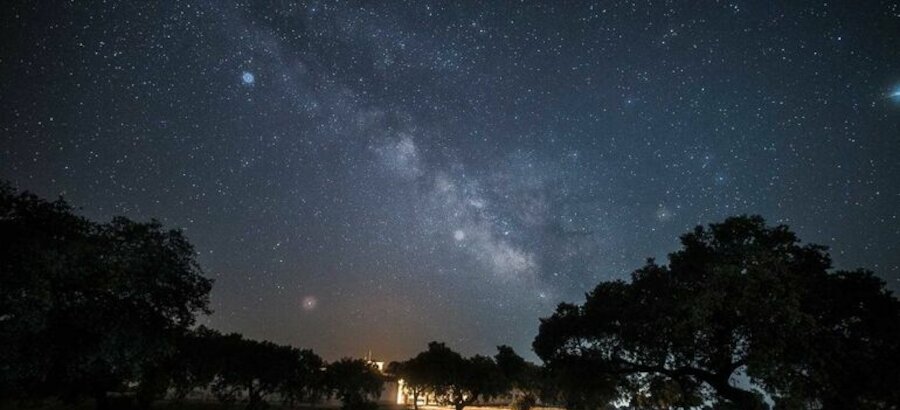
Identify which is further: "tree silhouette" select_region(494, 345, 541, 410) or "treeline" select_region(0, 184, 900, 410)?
"tree silhouette" select_region(494, 345, 541, 410)

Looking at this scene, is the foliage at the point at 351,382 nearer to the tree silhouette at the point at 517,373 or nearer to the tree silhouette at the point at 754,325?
the tree silhouette at the point at 517,373

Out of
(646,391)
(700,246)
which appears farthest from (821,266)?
(646,391)

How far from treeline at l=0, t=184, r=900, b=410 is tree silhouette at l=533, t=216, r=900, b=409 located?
6 centimetres

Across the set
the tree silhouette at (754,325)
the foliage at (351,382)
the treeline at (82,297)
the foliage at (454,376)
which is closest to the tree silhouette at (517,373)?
the foliage at (454,376)

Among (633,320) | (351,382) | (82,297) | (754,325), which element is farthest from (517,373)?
(82,297)

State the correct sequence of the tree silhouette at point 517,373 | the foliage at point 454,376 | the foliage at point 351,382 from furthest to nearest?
the tree silhouette at point 517,373 → the foliage at point 351,382 → the foliage at point 454,376

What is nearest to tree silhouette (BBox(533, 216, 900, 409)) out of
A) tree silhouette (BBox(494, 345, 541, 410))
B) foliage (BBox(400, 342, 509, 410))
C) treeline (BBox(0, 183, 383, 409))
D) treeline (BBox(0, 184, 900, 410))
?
treeline (BBox(0, 184, 900, 410))

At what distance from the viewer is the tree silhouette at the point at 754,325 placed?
60.5ft

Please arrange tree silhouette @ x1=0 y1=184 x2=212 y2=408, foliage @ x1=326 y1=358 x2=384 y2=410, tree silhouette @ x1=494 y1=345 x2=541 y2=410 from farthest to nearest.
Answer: tree silhouette @ x1=494 y1=345 x2=541 y2=410 < foliage @ x1=326 y1=358 x2=384 y2=410 < tree silhouette @ x1=0 y1=184 x2=212 y2=408

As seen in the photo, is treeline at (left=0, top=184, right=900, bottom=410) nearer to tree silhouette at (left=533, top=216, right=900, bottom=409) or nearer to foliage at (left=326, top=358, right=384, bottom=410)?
tree silhouette at (left=533, top=216, right=900, bottom=409)

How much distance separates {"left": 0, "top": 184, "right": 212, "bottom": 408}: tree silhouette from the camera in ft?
59.8

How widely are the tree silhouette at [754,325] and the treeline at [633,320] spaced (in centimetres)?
6

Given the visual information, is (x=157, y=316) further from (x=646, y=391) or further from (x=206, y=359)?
(x=206, y=359)

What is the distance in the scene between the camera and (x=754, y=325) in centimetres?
1983
